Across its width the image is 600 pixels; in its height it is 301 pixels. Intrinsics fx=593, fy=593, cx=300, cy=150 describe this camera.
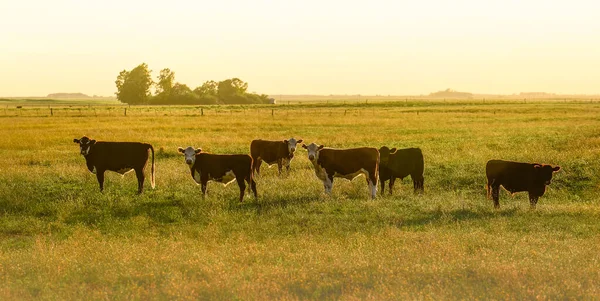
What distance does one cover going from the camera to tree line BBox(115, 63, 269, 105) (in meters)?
129

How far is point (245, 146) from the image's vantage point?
3016 centimetres

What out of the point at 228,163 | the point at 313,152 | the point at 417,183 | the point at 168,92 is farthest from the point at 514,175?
the point at 168,92

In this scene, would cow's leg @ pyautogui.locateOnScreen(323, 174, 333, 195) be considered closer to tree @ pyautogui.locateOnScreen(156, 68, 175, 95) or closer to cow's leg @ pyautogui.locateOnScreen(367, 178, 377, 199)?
cow's leg @ pyautogui.locateOnScreen(367, 178, 377, 199)

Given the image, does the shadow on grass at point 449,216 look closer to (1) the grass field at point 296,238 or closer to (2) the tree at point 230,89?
(1) the grass field at point 296,238

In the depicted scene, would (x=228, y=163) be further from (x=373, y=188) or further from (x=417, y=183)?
(x=417, y=183)

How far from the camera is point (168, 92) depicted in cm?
13062

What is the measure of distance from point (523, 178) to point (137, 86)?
123 m

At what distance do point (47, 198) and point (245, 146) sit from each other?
1486 cm

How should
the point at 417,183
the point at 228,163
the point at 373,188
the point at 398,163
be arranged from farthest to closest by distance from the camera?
the point at 417,183 → the point at 398,163 → the point at 373,188 → the point at 228,163

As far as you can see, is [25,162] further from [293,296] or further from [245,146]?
[293,296]

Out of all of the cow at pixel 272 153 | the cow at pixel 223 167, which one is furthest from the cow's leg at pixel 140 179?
the cow at pixel 272 153

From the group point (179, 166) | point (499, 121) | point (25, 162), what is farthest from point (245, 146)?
point (499, 121)

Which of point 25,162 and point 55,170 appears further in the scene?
point 25,162

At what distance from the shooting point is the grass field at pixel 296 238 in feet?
27.9
